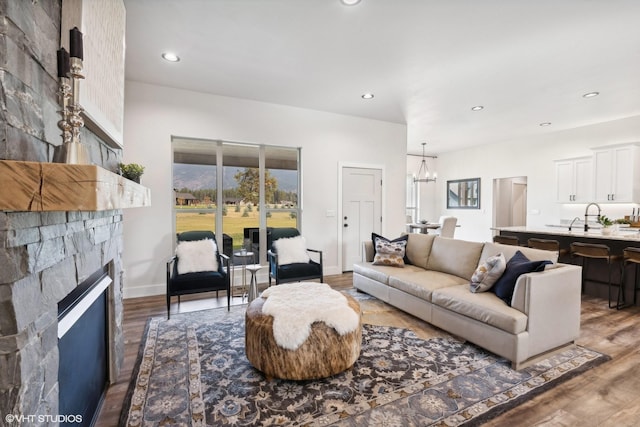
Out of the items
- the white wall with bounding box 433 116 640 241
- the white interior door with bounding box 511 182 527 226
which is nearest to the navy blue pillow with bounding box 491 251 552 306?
the white wall with bounding box 433 116 640 241

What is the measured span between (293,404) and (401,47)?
3.35 meters

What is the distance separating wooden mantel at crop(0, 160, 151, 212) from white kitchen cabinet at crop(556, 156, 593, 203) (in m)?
7.88

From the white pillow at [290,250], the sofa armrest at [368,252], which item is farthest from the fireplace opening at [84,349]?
the sofa armrest at [368,252]

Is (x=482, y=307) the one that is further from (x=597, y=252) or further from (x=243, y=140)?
(x=243, y=140)

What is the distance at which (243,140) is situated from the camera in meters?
4.72

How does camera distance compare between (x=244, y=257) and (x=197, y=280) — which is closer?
(x=197, y=280)

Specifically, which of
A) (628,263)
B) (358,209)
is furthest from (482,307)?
(358,209)

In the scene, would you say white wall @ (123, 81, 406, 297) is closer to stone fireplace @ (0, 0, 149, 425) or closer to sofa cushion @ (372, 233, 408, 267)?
sofa cushion @ (372, 233, 408, 267)

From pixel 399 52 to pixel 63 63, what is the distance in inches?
118

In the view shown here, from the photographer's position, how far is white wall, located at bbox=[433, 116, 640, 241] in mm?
5863

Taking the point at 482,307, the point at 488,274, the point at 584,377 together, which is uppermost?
the point at 488,274

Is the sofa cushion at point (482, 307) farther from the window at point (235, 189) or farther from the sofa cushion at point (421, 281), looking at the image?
the window at point (235, 189)

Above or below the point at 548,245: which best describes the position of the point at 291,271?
below

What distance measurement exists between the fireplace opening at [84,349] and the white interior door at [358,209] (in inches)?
159
